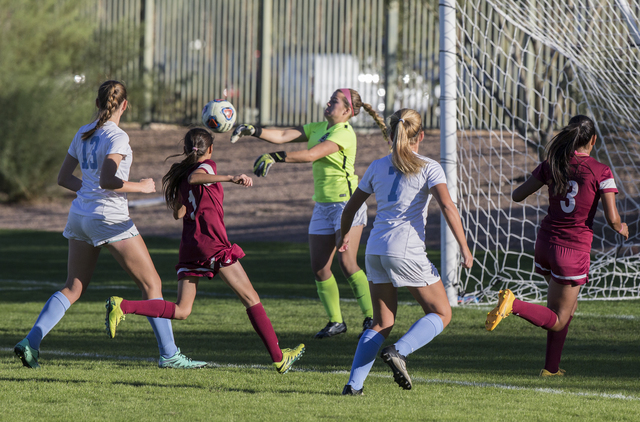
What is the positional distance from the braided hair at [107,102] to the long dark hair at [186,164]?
1.76 ft

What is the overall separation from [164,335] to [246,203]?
13.7 m

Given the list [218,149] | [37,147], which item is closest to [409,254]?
[37,147]

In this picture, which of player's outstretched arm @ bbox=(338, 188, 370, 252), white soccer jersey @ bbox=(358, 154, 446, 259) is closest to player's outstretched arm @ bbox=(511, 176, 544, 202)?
white soccer jersey @ bbox=(358, 154, 446, 259)

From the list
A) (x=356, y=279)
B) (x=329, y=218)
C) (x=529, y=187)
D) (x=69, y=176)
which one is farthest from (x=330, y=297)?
(x=69, y=176)

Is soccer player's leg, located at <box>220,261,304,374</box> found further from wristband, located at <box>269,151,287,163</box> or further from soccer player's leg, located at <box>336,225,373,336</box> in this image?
soccer player's leg, located at <box>336,225,373,336</box>

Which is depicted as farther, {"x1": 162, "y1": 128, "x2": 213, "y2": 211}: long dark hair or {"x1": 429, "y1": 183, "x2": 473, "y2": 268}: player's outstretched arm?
{"x1": 162, "y1": 128, "x2": 213, "y2": 211}: long dark hair

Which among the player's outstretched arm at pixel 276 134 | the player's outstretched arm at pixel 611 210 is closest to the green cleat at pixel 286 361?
the player's outstretched arm at pixel 276 134

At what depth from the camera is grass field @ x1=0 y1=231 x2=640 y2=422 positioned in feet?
14.4

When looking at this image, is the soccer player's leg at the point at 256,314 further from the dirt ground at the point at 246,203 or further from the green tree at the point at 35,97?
the green tree at the point at 35,97

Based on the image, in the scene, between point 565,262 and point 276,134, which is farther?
A: point 276,134

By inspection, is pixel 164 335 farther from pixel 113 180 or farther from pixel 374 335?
pixel 374 335

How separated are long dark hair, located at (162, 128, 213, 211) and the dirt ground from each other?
33.0 feet

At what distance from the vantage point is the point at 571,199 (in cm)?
516

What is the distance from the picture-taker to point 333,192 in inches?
269
